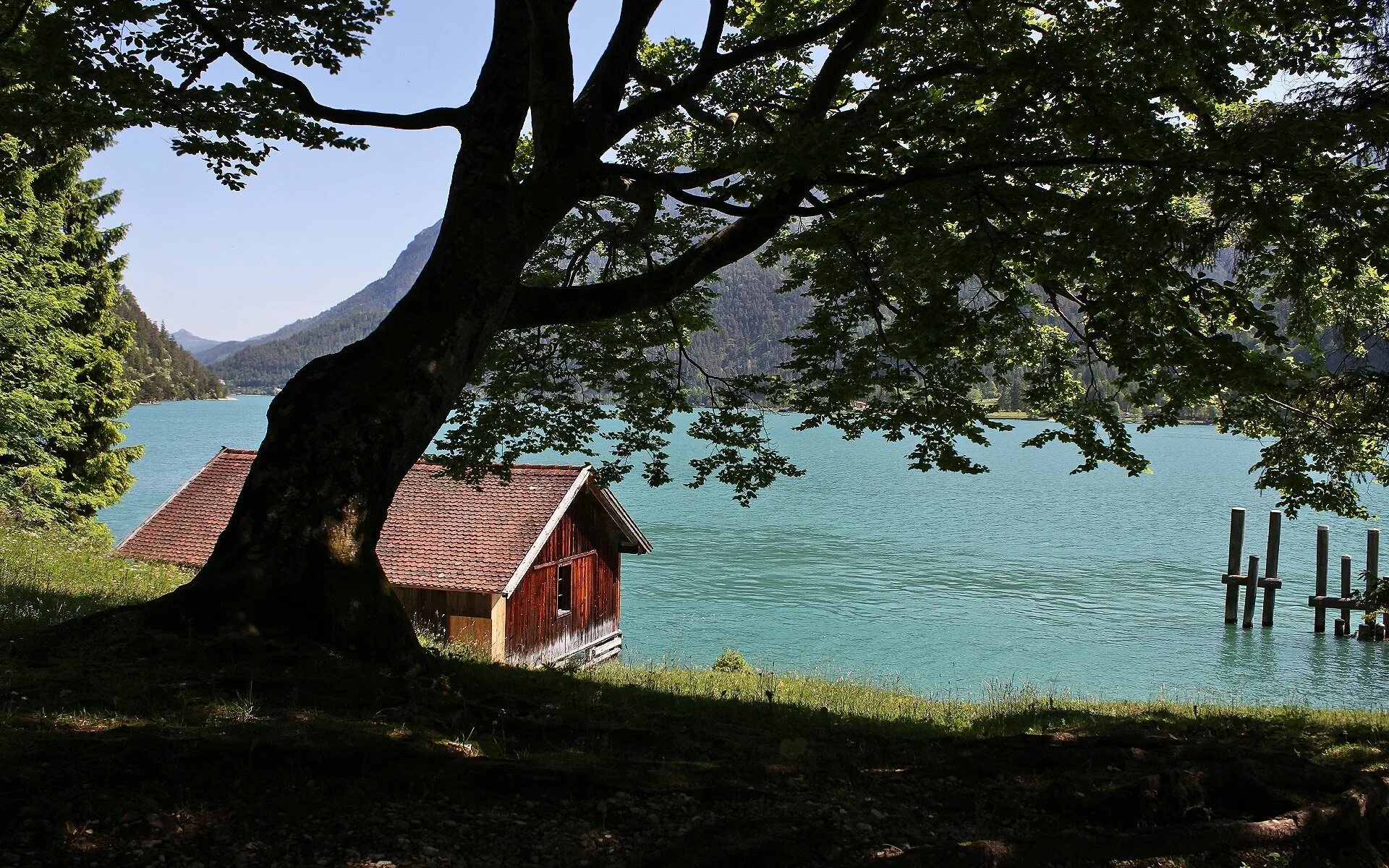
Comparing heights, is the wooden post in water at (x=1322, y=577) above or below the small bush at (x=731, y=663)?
above

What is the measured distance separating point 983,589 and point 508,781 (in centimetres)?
4100

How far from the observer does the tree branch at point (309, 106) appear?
27.3 ft

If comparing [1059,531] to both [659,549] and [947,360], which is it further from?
[947,360]

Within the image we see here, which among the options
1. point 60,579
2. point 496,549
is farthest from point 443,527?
point 60,579

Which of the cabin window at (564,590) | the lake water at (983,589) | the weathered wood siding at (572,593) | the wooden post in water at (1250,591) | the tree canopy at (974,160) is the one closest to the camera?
the tree canopy at (974,160)

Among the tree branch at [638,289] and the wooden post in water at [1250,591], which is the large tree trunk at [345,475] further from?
the wooden post in water at [1250,591]

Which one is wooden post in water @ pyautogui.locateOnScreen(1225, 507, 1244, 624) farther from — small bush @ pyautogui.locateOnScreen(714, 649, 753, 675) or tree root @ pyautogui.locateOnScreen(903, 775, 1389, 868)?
tree root @ pyautogui.locateOnScreen(903, 775, 1389, 868)

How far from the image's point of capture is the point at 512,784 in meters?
4.35

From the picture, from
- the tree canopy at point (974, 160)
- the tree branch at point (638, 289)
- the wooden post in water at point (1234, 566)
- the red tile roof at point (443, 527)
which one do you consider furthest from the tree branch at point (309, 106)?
the wooden post in water at point (1234, 566)

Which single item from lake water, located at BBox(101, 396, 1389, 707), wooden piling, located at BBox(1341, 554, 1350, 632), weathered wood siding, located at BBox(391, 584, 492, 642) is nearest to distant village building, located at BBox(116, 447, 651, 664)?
weathered wood siding, located at BBox(391, 584, 492, 642)

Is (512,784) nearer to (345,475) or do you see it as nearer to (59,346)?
(345,475)

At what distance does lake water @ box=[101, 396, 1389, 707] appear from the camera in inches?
1174

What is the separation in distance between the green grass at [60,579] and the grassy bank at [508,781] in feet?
12.5

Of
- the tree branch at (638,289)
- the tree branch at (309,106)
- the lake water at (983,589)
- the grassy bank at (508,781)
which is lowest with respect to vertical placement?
the lake water at (983,589)
